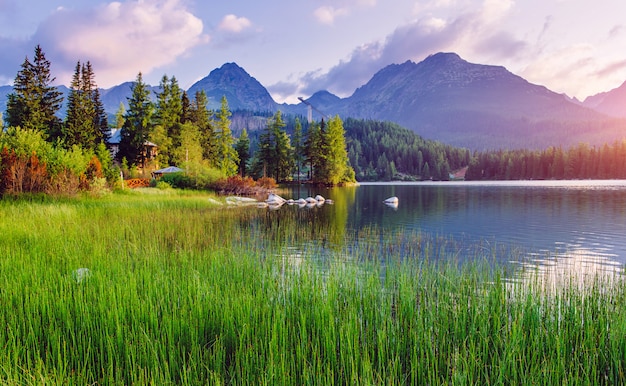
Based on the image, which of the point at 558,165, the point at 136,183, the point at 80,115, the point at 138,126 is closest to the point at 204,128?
the point at 138,126

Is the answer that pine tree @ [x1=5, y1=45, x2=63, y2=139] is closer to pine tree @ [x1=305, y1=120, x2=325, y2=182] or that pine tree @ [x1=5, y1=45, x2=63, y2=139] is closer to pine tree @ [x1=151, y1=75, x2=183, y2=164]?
pine tree @ [x1=151, y1=75, x2=183, y2=164]

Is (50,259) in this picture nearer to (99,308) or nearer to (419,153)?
(99,308)

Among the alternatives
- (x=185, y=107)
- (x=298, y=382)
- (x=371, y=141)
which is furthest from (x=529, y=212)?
(x=371, y=141)

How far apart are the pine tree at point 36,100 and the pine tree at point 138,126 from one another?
23.5 feet

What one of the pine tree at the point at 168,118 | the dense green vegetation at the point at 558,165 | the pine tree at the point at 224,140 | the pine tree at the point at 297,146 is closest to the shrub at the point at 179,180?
the pine tree at the point at 168,118

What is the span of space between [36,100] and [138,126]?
10149 millimetres

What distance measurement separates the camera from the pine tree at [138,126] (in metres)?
45.5

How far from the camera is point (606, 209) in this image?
23.3 meters

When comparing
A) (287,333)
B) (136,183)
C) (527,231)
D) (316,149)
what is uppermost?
(316,149)

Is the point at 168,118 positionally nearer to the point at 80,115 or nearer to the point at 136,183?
the point at 80,115

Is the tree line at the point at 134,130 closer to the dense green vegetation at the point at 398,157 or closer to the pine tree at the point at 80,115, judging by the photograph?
the pine tree at the point at 80,115

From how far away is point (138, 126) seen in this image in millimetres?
45906

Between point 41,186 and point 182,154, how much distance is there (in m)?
28.2

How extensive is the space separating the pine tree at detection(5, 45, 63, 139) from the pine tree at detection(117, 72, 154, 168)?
7176 millimetres
